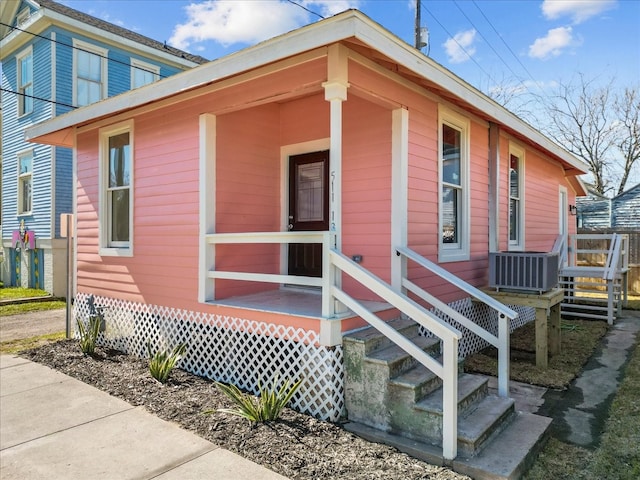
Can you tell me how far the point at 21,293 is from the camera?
36.0 feet

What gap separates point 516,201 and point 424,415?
5.42m

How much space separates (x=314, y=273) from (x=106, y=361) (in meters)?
2.74

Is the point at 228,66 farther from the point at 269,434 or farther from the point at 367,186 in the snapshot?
the point at 269,434

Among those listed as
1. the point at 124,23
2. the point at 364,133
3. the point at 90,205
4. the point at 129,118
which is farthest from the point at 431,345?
the point at 124,23

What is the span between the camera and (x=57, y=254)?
428 inches

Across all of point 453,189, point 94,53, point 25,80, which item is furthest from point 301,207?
point 25,80

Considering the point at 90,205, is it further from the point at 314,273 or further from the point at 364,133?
the point at 364,133

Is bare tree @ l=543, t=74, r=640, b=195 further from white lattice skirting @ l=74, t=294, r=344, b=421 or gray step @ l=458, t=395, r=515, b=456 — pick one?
white lattice skirting @ l=74, t=294, r=344, b=421

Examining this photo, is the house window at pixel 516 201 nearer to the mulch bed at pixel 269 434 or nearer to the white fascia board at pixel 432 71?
the white fascia board at pixel 432 71

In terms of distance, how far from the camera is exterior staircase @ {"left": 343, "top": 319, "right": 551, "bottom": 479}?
2.93 m

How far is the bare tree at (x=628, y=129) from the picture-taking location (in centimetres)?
2116

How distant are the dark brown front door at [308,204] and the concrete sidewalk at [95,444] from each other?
2.58 metres

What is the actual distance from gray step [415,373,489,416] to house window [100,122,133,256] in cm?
447

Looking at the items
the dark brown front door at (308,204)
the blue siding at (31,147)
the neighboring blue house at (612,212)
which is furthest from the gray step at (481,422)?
the neighboring blue house at (612,212)
